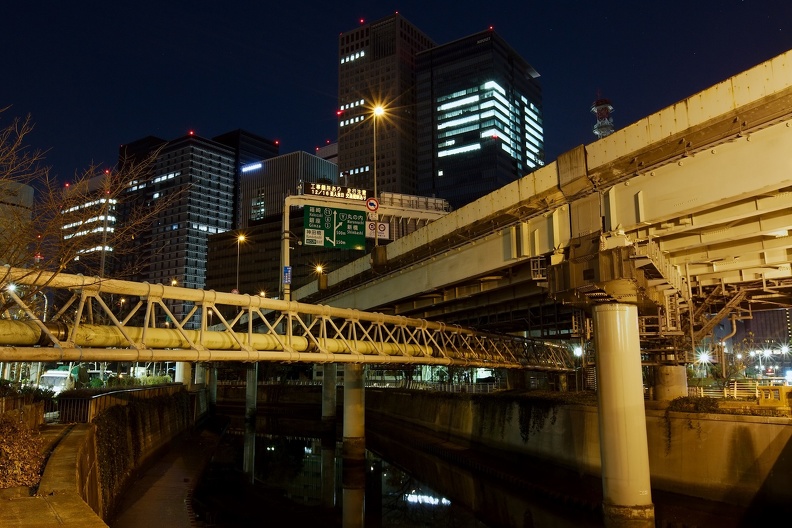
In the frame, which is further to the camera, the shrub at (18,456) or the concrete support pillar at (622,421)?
the concrete support pillar at (622,421)

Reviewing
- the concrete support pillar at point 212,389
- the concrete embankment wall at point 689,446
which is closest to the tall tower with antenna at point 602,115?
the concrete support pillar at point 212,389

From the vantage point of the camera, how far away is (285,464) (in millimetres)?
36312

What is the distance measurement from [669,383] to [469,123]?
165375 mm

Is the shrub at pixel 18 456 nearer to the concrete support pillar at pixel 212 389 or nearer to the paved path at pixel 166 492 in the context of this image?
the paved path at pixel 166 492

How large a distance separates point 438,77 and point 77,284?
19553cm

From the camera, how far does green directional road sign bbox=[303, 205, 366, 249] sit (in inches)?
1215

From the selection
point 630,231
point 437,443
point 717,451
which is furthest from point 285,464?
point 630,231

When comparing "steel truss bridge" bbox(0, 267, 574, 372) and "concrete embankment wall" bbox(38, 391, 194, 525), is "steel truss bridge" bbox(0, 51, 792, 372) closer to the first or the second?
"steel truss bridge" bbox(0, 267, 574, 372)

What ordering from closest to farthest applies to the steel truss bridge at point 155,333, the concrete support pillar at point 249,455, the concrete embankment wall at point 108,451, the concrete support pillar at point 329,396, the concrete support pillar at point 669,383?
the concrete embankment wall at point 108,451
the steel truss bridge at point 155,333
the concrete support pillar at point 669,383
the concrete support pillar at point 249,455
the concrete support pillar at point 329,396

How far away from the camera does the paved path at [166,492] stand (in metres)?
18.6

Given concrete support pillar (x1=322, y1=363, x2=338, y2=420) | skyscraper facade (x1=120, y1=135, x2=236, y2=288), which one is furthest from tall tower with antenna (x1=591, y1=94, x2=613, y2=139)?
skyscraper facade (x1=120, y1=135, x2=236, y2=288)

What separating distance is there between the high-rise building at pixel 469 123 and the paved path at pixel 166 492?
505 feet

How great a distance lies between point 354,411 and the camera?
36.1 m

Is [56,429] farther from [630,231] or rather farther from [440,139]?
[440,139]
